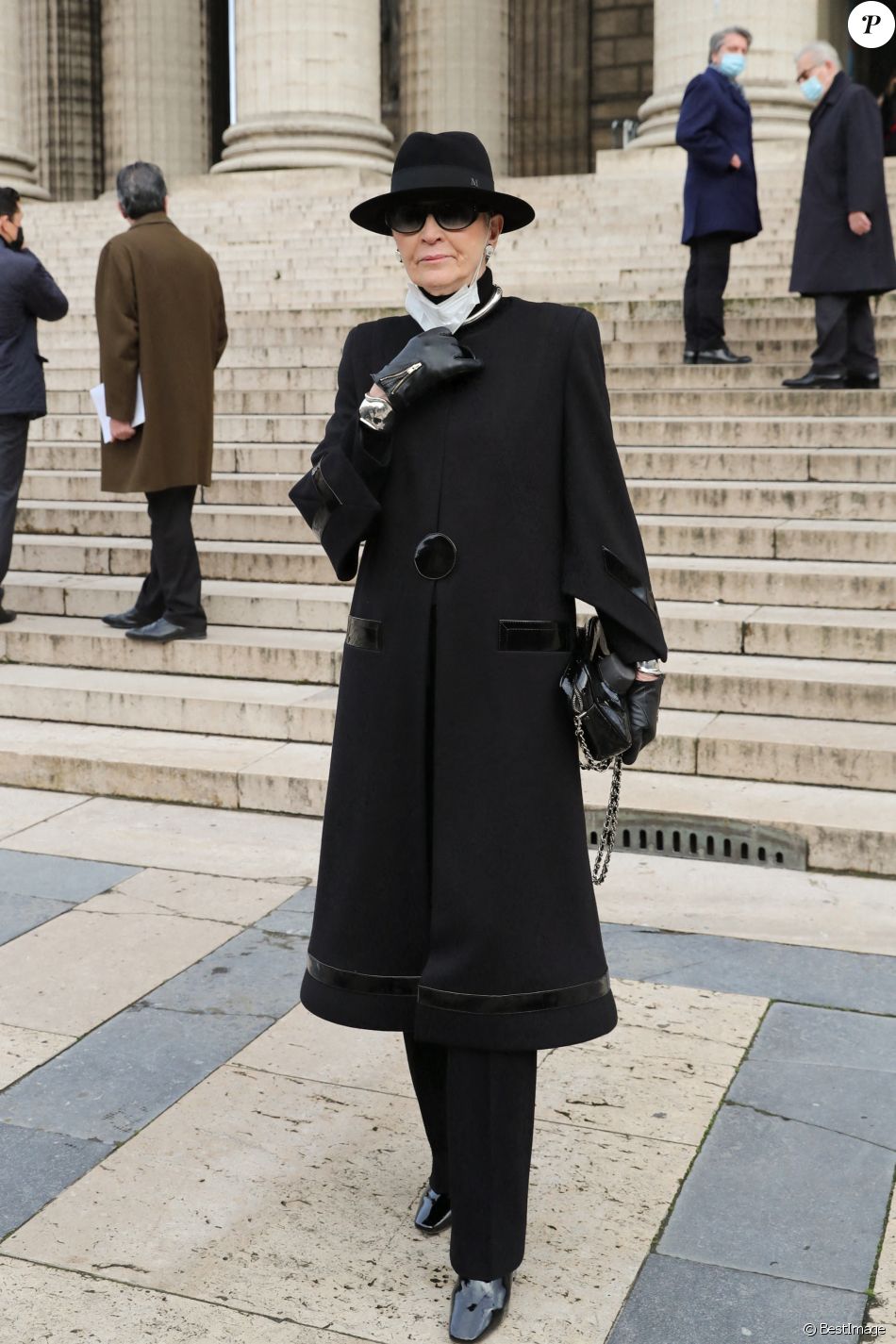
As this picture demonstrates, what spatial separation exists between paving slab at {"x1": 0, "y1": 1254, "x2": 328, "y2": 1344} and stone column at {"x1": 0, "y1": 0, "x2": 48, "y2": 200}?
54.0 feet

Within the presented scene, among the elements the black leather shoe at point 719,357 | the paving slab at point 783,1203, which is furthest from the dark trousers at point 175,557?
the paving slab at point 783,1203

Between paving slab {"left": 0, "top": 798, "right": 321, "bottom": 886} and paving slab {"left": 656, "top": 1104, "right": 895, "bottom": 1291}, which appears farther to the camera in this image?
paving slab {"left": 0, "top": 798, "right": 321, "bottom": 886}

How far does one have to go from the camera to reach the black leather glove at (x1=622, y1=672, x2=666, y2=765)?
2.74 m

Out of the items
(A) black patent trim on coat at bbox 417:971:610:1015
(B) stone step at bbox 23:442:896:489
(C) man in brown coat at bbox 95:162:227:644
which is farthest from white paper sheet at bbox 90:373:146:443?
(A) black patent trim on coat at bbox 417:971:610:1015

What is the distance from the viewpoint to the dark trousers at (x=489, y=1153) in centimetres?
278

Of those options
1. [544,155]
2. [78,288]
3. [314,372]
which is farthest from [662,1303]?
[544,155]

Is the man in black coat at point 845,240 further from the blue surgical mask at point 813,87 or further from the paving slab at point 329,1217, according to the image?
the paving slab at point 329,1217

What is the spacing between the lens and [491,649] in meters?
2.78

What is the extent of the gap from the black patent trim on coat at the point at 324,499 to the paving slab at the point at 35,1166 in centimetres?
147

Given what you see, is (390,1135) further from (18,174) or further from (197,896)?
(18,174)

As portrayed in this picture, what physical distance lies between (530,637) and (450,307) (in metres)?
0.57

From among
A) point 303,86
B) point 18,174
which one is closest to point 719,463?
point 303,86

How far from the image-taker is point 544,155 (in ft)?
76.1

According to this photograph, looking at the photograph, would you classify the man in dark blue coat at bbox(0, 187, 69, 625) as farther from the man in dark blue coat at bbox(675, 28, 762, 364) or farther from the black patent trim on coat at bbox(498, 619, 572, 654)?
the black patent trim on coat at bbox(498, 619, 572, 654)
